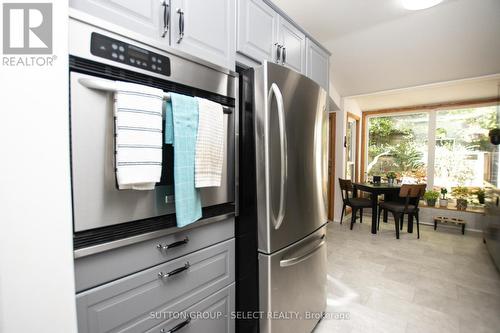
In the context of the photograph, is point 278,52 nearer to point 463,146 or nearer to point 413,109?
point 413,109

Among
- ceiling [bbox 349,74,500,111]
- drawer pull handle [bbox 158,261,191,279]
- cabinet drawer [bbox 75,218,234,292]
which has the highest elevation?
ceiling [bbox 349,74,500,111]

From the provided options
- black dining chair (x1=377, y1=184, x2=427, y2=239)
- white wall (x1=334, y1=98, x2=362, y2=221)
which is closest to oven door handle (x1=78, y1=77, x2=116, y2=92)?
black dining chair (x1=377, y1=184, x2=427, y2=239)

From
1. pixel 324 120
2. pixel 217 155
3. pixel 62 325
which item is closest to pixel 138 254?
pixel 62 325

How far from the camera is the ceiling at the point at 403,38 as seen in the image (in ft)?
7.82

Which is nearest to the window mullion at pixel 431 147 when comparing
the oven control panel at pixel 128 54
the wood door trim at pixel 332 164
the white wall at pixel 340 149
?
the white wall at pixel 340 149

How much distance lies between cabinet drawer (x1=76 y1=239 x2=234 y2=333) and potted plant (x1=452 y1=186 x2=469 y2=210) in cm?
450

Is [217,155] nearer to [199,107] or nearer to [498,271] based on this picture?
[199,107]

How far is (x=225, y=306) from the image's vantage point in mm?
1213

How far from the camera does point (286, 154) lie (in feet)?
3.98

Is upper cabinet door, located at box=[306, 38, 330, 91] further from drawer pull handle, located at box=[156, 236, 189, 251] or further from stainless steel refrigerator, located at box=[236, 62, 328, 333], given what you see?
drawer pull handle, located at box=[156, 236, 189, 251]

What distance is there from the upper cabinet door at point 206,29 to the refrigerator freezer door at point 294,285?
1013mm

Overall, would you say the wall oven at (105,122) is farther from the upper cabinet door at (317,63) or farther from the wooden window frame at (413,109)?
the wooden window frame at (413,109)

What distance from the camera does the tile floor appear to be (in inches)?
66.5

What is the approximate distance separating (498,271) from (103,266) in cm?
348
